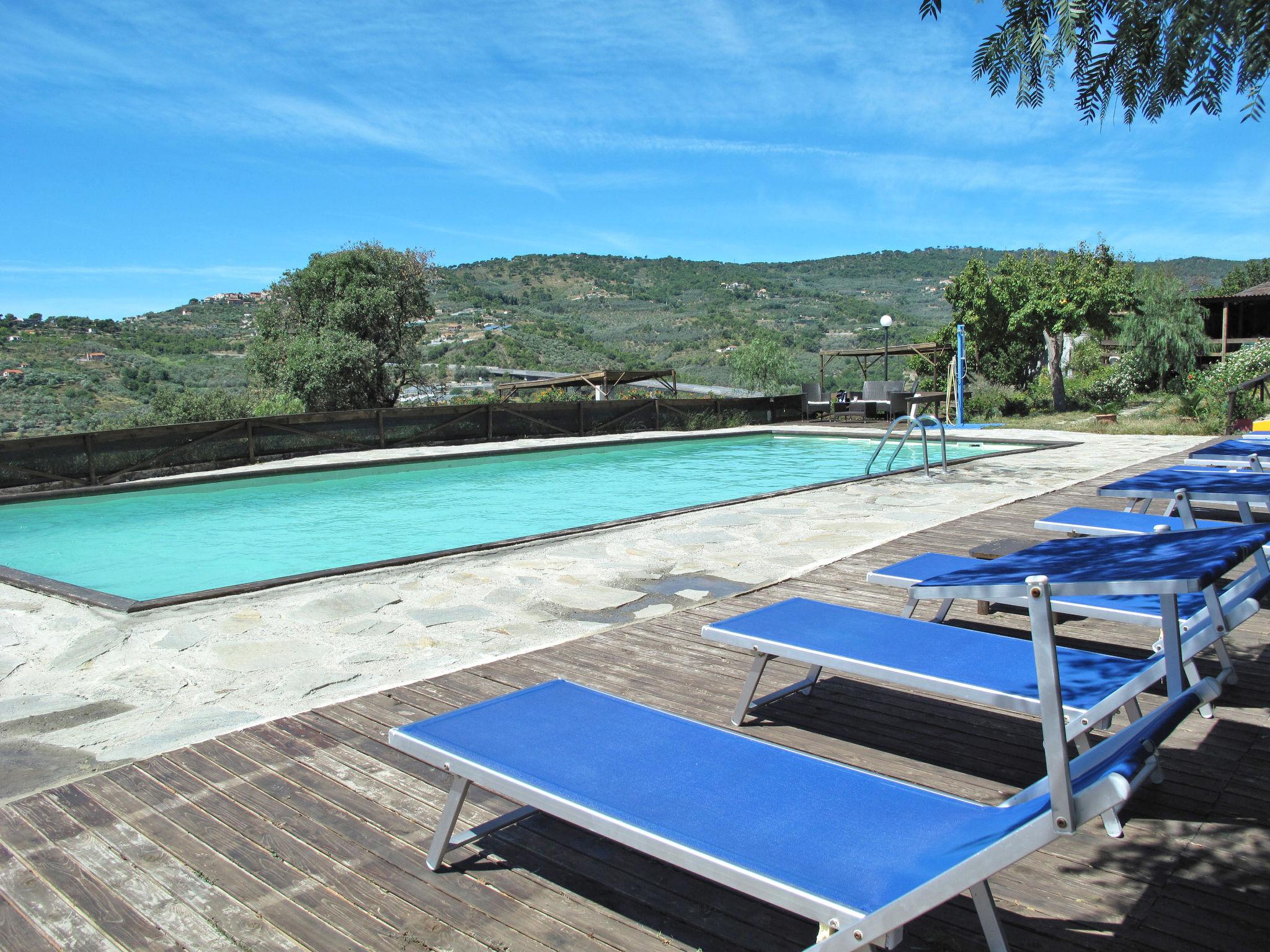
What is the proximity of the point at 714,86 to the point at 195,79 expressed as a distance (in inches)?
876

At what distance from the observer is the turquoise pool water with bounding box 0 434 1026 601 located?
9188mm

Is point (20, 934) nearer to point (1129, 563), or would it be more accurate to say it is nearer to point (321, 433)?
point (1129, 563)

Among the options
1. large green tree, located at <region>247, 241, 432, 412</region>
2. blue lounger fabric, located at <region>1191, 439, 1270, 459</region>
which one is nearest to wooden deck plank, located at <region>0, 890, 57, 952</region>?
blue lounger fabric, located at <region>1191, 439, 1270, 459</region>

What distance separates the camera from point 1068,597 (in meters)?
2.97

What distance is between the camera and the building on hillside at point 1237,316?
2762 cm

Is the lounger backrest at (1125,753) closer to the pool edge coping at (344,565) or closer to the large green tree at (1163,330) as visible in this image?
the pool edge coping at (344,565)

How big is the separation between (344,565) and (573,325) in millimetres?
59415

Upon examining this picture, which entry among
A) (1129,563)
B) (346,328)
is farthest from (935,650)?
(346,328)

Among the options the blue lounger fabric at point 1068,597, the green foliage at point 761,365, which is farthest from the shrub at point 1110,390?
the blue lounger fabric at point 1068,597

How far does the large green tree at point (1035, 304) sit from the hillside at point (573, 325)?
17.3 metres

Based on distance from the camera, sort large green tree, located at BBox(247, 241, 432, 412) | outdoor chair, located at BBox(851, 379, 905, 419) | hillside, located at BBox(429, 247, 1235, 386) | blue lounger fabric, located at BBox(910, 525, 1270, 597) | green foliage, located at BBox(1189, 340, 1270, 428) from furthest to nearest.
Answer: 1. hillside, located at BBox(429, 247, 1235, 386)
2. large green tree, located at BBox(247, 241, 432, 412)
3. outdoor chair, located at BBox(851, 379, 905, 419)
4. green foliage, located at BBox(1189, 340, 1270, 428)
5. blue lounger fabric, located at BBox(910, 525, 1270, 597)

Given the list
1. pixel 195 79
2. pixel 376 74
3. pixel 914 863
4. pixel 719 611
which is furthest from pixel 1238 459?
pixel 195 79

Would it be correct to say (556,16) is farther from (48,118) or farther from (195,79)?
(48,118)

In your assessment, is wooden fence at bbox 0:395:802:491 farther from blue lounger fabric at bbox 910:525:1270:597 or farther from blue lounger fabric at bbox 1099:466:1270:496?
blue lounger fabric at bbox 910:525:1270:597
